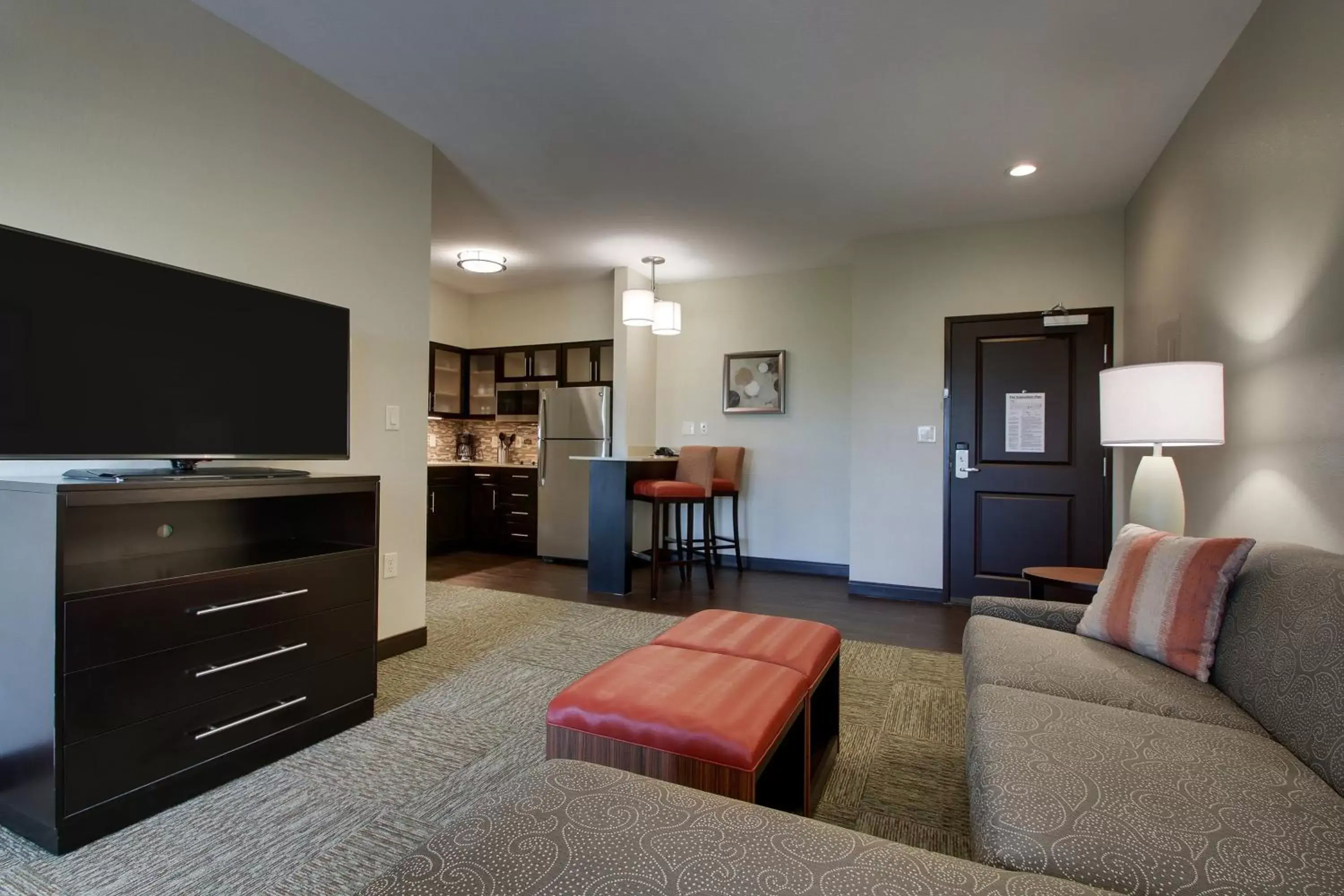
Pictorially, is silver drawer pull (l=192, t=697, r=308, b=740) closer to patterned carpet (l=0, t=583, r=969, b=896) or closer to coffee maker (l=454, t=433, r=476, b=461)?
patterned carpet (l=0, t=583, r=969, b=896)

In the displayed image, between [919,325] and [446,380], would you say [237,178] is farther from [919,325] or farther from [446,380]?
[446,380]

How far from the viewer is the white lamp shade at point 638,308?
4551 millimetres

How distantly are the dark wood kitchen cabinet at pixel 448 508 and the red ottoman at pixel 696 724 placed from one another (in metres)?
4.39

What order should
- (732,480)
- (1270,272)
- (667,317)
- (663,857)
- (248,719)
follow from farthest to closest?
(732,480)
(667,317)
(1270,272)
(248,719)
(663,857)

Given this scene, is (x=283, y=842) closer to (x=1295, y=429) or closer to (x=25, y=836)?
(x=25, y=836)

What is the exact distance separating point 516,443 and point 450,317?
4.60ft

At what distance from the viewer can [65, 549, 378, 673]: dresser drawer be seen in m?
1.53

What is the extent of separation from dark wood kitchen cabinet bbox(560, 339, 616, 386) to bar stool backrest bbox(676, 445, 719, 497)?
130 centimetres

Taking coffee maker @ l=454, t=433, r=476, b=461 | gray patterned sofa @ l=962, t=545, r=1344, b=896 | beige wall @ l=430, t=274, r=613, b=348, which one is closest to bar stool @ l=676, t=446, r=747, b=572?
beige wall @ l=430, t=274, r=613, b=348

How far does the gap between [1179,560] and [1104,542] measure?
2549 mm

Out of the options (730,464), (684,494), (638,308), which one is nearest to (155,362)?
(684,494)

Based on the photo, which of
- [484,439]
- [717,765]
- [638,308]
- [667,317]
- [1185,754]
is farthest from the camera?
[484,439]

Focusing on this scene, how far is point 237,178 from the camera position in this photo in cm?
228

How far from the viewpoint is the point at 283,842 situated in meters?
1.56
